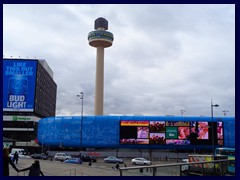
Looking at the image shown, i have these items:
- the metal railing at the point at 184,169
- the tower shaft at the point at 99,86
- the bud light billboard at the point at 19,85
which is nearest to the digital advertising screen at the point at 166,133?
the tower shaft at the point at 99,86

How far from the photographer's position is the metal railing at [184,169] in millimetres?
9992

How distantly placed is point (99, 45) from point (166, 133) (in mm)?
35336

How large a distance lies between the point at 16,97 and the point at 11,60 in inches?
483

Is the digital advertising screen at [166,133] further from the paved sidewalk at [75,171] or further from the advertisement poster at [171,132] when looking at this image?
the paved sidewalk at [75,171]

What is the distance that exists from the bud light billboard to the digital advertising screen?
1507 inches

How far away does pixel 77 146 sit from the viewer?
2645 inches

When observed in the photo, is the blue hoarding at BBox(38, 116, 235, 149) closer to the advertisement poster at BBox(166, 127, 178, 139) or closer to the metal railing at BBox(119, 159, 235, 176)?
the advertisement poster at BBox(166, 127, 178, 139)

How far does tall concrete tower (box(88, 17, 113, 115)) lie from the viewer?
78750mm

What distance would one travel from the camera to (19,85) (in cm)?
9019

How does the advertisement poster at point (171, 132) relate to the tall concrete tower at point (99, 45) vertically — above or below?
below

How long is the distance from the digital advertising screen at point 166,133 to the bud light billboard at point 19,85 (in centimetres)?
3828
